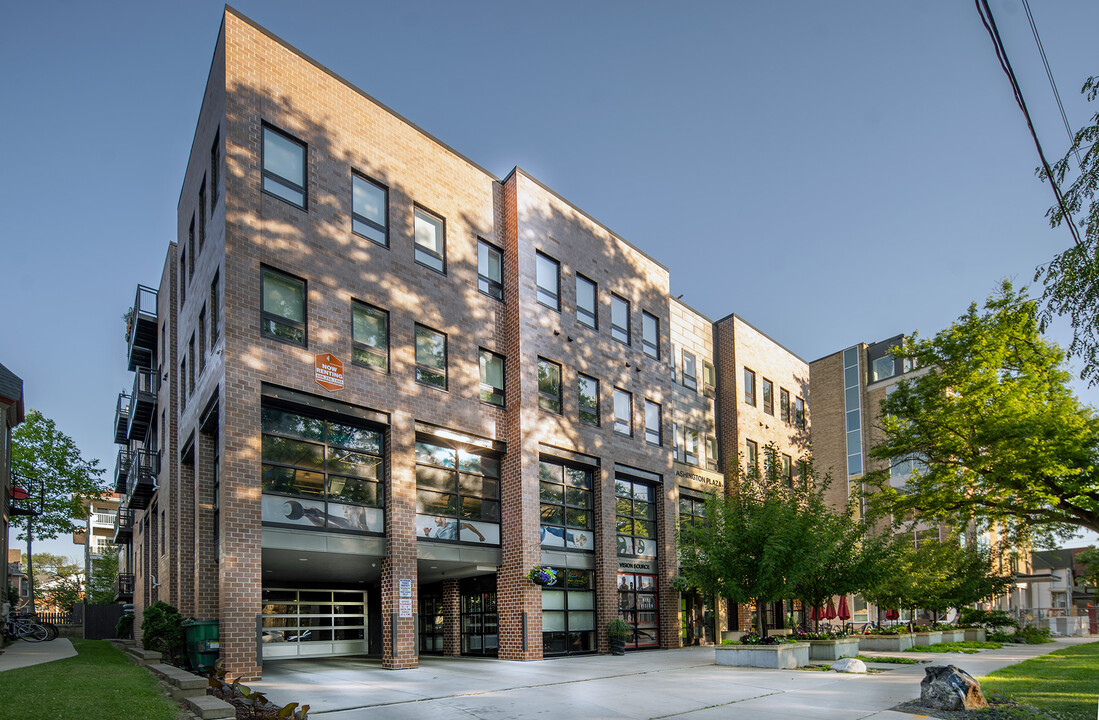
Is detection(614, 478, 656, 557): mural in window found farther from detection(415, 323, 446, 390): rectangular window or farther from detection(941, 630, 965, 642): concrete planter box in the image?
detection(941, 630, 965, 642): concrete planter box

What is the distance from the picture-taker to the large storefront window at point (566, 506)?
24219 millimetres

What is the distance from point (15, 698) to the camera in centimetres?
1007

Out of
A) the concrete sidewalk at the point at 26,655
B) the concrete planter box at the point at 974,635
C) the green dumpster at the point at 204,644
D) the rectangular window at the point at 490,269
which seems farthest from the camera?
the concrete planter box at the point at 974,635

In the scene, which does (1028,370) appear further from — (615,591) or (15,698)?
(15,698)

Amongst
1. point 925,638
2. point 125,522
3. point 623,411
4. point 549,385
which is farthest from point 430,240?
point 125,522

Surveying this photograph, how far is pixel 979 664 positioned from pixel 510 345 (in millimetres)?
15127

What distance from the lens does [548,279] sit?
1017 inches

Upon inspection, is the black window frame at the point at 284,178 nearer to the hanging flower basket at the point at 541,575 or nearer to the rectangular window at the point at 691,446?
the hanging flower basket at the point at 541,575

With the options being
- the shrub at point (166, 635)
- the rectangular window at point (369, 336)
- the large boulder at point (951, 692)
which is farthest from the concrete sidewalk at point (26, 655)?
the large boulder at point (951, 692)

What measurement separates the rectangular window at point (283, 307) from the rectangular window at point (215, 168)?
8.62ft

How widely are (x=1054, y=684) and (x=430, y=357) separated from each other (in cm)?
1558

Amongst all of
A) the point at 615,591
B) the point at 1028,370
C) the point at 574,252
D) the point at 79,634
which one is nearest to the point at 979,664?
the point at 1028,370

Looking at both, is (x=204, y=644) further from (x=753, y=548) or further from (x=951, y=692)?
(x=951, y=692)

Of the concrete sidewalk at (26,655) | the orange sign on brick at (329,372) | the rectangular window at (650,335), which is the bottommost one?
the concrete sidewalk at (26,655)
